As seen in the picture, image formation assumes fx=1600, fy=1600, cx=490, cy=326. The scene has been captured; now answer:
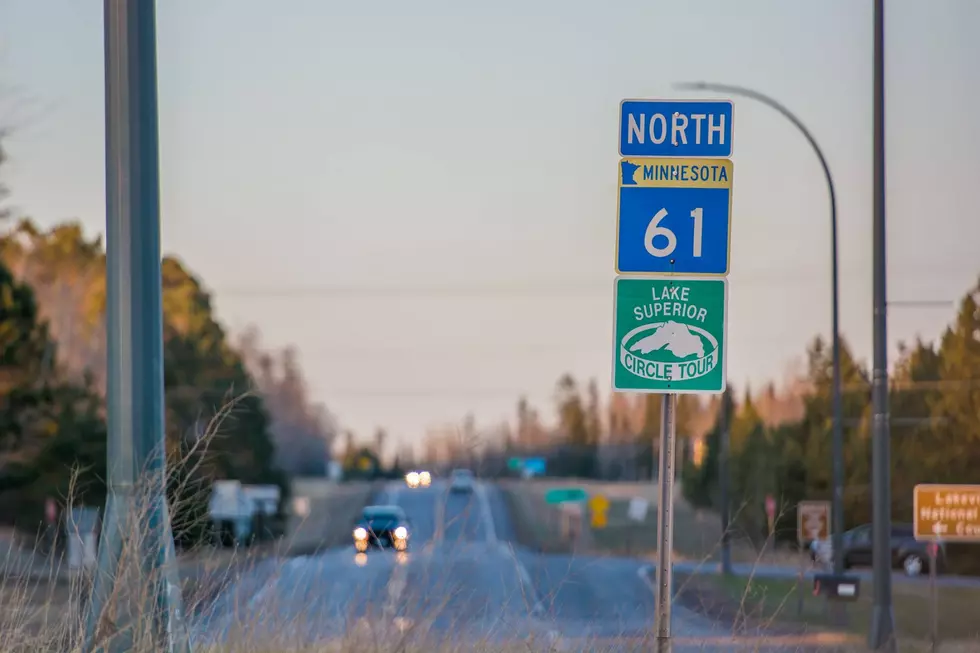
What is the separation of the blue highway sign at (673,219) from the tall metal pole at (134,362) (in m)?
2.27

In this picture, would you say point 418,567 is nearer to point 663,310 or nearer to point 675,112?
point 663,310

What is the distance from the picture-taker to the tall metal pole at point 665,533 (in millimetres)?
7340

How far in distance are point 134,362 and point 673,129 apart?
9.41ft

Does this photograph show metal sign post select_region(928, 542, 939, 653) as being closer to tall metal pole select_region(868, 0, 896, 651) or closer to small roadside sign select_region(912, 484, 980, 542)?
small roadside sign select_region(912, 484, 980, 542)

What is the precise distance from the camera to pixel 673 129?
799cm

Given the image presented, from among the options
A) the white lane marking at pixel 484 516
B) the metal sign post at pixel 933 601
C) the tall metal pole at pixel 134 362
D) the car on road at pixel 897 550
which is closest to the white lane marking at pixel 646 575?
the car on road at pixel 897 550

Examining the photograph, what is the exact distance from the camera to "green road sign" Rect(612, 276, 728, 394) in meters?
7.75

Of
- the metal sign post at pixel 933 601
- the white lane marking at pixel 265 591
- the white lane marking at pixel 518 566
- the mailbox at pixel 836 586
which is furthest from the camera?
the mailbox at pixel 836 586

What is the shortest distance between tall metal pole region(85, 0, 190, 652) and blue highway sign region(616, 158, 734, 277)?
227cm

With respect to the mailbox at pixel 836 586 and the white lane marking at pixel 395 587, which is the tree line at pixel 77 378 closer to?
the white lane marking at pixel 395 587

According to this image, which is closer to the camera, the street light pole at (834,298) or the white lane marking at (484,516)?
the white lane marking at (484,516)

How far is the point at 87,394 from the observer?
47.1 m

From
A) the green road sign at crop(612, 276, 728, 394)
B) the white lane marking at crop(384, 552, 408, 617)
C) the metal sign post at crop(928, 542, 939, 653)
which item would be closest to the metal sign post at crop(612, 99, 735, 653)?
the green road sign at crop(612, 276, 728, 394)

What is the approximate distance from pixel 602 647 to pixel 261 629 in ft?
6.25
